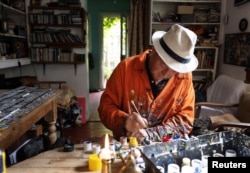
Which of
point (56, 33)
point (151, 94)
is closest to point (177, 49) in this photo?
point (151, 94)

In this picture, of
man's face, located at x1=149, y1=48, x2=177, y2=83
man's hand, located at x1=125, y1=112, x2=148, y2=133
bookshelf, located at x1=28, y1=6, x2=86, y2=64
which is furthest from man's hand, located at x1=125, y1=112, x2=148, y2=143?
bookshelf, located at x1=28, y1=6, x2=86, y2=64

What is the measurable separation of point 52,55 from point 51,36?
1.04 feet

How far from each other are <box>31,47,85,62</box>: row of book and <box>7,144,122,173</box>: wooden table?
298 cm

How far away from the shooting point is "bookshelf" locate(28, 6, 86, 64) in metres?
3.77

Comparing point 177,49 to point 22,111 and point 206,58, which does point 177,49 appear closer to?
point 22,111

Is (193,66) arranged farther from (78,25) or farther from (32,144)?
(78,25)

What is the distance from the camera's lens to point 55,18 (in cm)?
378

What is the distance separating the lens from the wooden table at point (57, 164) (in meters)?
0.91

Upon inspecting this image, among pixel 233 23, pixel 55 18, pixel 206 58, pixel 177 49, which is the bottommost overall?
pixel 206 58

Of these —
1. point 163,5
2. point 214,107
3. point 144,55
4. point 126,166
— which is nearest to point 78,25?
point 163,5

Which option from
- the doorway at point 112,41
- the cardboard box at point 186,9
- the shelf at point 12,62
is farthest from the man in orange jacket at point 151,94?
the doorway at point 112,41

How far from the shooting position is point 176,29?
1.18 m

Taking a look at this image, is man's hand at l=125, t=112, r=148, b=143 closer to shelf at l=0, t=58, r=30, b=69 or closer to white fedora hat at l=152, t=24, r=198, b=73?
white fedora hat at l=152, t=24, r=198, b=73

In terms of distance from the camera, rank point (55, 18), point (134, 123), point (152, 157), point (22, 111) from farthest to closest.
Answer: point (55, 18) < point (22, 111) < point (134, 123) < point (152, 157)
